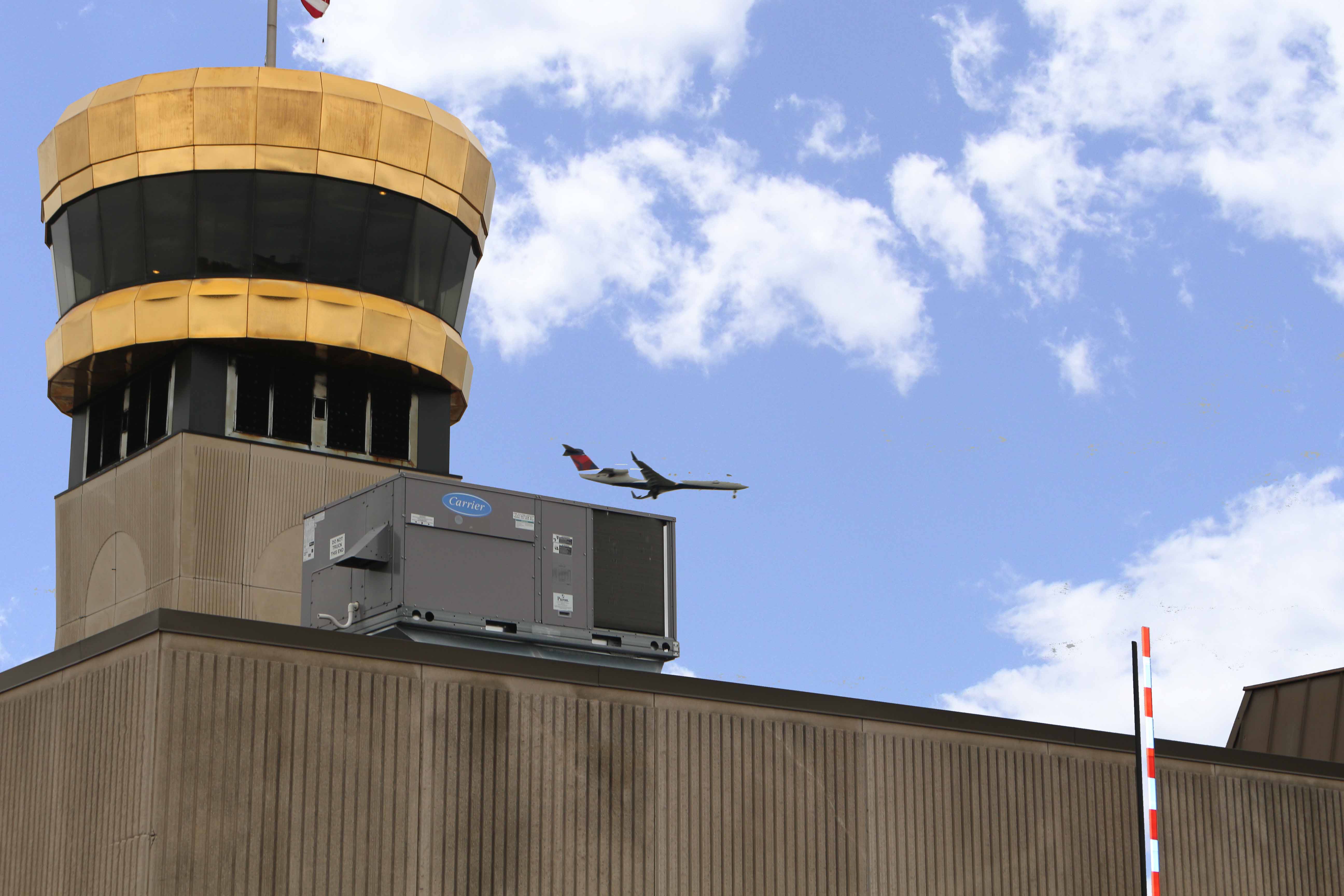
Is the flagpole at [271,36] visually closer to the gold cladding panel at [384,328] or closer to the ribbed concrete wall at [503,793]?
the gold cladding panel at [384,328]

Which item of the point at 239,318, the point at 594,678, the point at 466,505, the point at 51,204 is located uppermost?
the point at 51,204

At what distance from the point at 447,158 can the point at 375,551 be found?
1887 centimetres

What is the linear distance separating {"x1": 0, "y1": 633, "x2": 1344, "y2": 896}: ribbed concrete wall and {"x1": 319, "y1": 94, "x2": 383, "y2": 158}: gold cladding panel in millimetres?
19705

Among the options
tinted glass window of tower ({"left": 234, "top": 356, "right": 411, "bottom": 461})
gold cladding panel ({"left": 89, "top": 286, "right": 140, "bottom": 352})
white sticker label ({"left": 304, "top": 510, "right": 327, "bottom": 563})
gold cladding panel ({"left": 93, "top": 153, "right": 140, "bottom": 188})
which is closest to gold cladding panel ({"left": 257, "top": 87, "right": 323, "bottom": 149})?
gold cladding panel ({"left": 93, "top": 153, "right": 140, "bottom": 188})

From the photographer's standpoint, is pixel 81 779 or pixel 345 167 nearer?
pixel 81 779

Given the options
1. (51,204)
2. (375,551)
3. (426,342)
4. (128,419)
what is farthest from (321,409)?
(375,551)

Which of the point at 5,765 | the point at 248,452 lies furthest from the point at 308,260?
the point at 5,765

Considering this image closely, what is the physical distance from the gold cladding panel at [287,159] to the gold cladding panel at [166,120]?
1650 millimetres

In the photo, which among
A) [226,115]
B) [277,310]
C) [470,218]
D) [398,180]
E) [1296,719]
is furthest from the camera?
[470,218]

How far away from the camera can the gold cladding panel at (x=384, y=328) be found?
123 feet

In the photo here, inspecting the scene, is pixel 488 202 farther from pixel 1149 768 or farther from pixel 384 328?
pixel 1149 768

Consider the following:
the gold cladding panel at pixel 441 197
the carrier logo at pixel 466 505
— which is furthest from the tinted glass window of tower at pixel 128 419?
the carrier logo at pixel 466 505

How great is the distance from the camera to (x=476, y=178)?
4034 cm

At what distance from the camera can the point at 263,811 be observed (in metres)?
17.7
